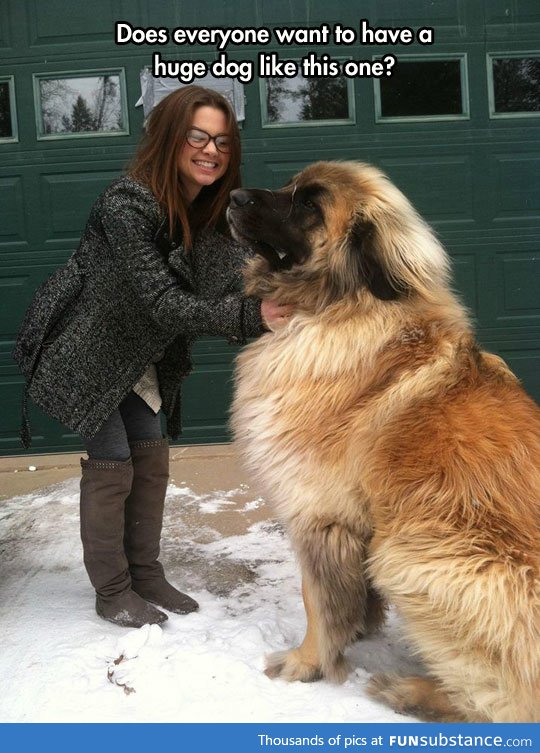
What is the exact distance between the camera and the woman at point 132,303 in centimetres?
230

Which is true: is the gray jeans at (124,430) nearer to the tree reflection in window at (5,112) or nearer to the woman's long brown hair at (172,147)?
the woman's long brown hair at (172,147)

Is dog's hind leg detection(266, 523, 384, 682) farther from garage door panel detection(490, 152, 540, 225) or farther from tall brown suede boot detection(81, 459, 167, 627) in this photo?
garage door panel detection(490, 152, 540, 225)

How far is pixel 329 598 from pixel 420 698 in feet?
1.21

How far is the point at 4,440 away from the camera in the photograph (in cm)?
488

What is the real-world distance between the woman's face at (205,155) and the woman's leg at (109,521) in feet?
3.00

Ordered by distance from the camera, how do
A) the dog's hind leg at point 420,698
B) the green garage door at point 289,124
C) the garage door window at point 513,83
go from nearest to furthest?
the dog's hind leg at point 420,698
the green garage door at point 289,124
the garage door window at point 513,83

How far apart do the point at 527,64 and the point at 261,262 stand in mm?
3631

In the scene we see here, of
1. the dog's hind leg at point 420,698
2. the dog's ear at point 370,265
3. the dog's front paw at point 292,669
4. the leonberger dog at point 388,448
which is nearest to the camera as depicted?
the leonberger dog at point 388,448

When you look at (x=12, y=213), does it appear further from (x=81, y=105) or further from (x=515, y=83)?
(x=515, y=83)

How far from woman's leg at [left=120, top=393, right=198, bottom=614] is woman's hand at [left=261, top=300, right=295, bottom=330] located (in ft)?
2.39

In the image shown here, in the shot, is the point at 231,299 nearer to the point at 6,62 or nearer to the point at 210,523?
the point at 210,523

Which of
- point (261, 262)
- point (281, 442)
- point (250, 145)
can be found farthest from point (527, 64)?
point (281, 442)

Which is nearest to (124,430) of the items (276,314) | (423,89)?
(276,314)

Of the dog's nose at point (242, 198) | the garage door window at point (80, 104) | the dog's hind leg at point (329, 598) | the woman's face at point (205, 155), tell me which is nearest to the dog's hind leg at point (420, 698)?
the dog's hind leg at point (329, 598)
